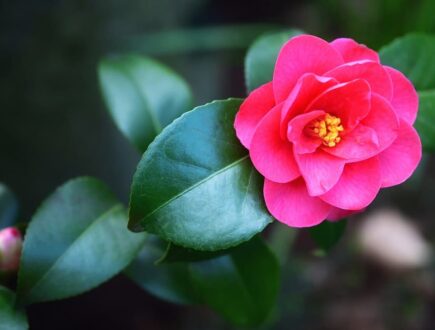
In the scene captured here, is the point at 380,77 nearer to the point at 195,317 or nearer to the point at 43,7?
the point at 43,7

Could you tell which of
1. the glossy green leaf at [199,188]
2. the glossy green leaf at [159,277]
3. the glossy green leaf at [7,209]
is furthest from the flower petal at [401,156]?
the glossy green leaf at [7,209]

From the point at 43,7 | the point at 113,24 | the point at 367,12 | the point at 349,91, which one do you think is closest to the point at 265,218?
the point at 349,91

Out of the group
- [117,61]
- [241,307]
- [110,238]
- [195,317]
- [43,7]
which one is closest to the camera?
[110,238]

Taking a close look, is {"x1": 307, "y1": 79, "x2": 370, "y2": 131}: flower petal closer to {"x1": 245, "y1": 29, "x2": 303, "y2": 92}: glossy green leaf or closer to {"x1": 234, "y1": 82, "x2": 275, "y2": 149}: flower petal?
{"x1": 234, "y1": 82, "x2": 275, "y2": 149}: flower petal

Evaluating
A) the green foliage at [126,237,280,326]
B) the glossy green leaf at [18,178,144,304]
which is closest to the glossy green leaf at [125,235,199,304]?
the green foliage at [126,237,280,326]

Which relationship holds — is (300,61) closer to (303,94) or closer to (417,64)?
(303,94)

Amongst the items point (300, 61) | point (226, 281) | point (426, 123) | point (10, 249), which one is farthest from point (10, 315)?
point (426, 123)
